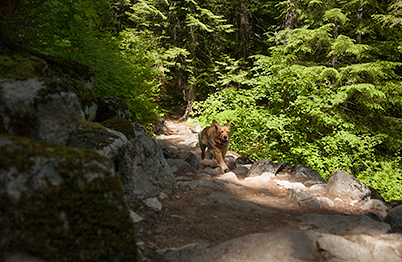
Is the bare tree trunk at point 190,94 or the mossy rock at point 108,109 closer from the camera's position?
the mossy rock at point 108,109

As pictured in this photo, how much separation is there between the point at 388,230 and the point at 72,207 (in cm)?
387

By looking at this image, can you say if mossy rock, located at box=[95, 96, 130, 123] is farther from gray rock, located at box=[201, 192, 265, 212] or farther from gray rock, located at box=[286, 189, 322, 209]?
gray rock, located at box=[286, 189, 322, 209]

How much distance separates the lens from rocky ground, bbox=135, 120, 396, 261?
2879 millimetres

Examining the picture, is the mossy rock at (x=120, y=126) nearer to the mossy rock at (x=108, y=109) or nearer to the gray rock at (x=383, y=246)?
the mossy rock at (x=108, y=109)

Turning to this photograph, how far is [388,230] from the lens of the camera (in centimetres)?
320

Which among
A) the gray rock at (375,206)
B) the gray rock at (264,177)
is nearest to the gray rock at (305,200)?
Result: the gray rock at (375,206)

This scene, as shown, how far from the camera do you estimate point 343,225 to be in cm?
342

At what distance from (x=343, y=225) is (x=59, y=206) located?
11.9ft

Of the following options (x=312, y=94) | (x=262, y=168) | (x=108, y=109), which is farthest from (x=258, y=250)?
(x=312, y=94)

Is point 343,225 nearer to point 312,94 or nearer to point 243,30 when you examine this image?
point 312,94

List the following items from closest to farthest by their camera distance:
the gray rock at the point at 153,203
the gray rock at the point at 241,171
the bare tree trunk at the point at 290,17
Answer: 1. the gray rock at the point at 153,203
2. the gray rock at the point at 241,171
3. the bare tree trunk at the point at 290,17

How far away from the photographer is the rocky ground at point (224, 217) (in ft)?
9.45

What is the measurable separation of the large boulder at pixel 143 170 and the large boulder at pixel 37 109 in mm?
1201

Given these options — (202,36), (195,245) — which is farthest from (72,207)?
(202,36)
